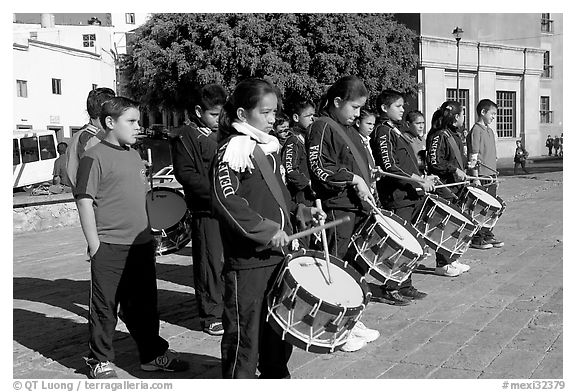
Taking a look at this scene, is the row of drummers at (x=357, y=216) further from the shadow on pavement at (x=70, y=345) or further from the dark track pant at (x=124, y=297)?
the dark track pant at (x=124, y=297)

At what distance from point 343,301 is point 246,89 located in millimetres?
1296

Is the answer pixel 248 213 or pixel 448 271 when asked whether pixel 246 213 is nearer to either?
pixel 248 213

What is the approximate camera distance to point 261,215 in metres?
3.81

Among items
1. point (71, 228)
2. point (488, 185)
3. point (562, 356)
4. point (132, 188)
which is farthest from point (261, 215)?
point (71, 228)

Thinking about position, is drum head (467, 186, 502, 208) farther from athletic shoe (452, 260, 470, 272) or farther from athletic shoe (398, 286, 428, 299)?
athletic shoe (398, 286, 428, 299)

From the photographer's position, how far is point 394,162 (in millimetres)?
6383

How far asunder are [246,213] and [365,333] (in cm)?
207

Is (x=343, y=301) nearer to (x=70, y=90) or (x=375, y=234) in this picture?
(x=375, y=234)

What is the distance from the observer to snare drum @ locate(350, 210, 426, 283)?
17.4ft

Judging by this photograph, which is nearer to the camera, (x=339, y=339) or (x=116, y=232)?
(x=339, y=339)

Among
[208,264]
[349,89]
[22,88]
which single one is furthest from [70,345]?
[22,88]

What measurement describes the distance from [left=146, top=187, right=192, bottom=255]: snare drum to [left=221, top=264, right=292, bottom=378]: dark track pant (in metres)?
2.26

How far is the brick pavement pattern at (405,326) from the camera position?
4758 millimetres

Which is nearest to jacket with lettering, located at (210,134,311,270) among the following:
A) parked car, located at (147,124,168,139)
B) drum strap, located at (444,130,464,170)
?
drum strap, located at (444,130,464,170)
